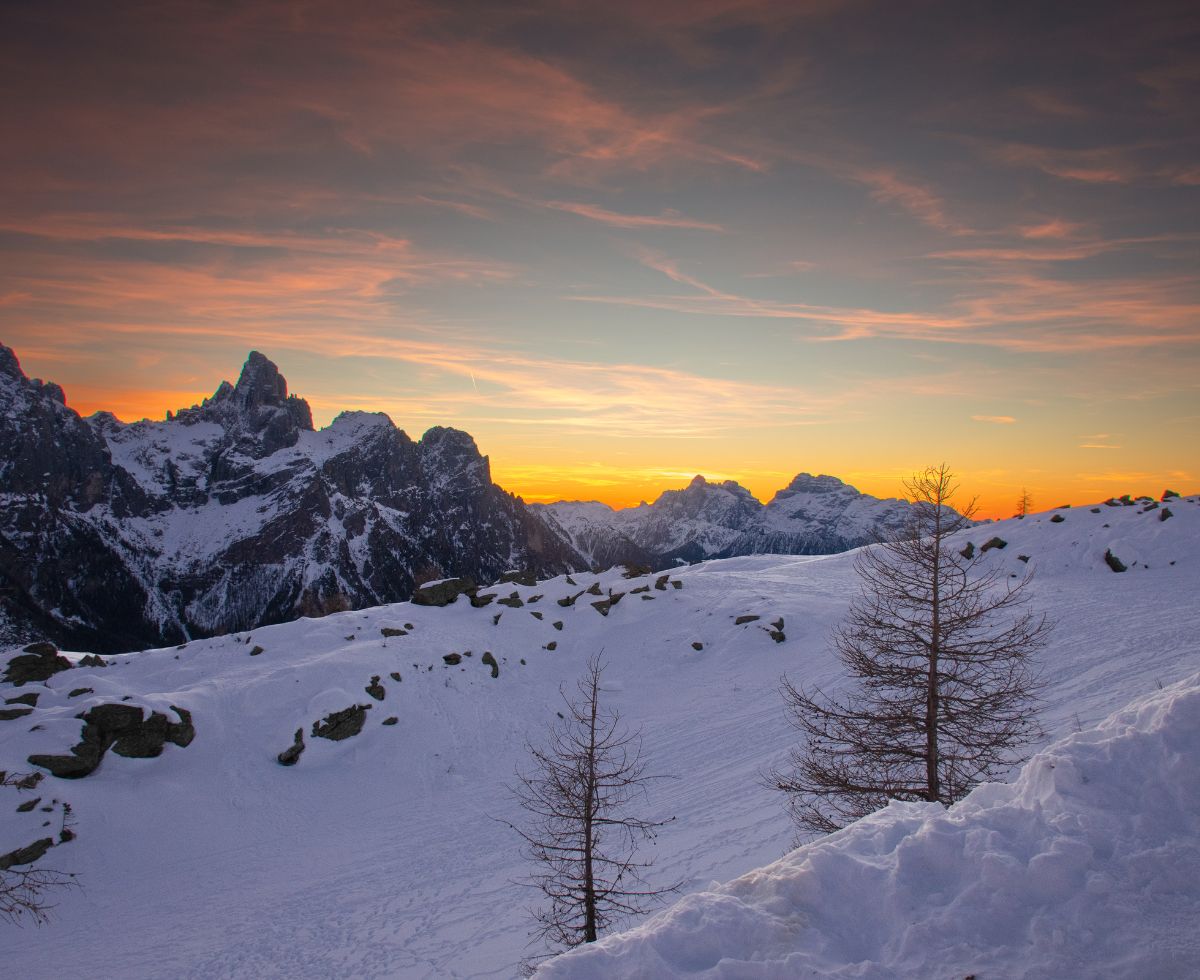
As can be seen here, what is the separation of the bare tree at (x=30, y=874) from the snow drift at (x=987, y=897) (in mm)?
16252

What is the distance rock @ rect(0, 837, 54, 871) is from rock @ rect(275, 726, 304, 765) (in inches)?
241

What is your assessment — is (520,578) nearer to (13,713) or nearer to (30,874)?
(13,713)

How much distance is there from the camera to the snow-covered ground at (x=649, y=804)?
507cm

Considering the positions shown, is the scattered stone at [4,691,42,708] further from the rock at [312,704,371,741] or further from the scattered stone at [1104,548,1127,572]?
the scattered stone at [1104,548,1127,572]

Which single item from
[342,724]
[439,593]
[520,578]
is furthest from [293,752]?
[520,578]

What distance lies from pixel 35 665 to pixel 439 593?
56.2ft

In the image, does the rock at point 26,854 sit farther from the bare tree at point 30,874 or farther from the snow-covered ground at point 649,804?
the snow-covered ground at point 649,804

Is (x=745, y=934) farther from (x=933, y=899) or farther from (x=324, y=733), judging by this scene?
(x=324, y=733)

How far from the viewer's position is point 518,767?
2212 centimetres

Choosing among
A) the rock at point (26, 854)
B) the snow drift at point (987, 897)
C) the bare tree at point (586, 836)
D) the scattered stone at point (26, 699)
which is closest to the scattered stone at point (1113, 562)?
the bare tree at point (586, 836)

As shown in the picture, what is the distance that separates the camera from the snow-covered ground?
507 cm

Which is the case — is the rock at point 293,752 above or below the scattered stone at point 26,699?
below

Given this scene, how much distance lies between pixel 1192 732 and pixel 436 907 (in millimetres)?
14541

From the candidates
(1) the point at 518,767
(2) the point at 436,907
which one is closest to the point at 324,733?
(1) the point at 518,767
